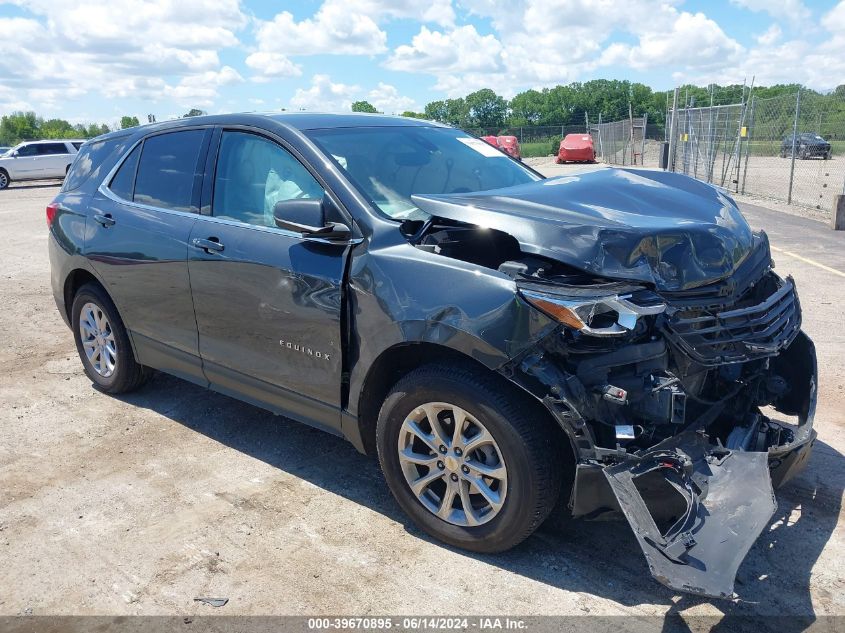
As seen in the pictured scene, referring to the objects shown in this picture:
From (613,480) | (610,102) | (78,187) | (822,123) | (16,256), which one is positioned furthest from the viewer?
(610,102)

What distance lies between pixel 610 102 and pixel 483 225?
103 metres

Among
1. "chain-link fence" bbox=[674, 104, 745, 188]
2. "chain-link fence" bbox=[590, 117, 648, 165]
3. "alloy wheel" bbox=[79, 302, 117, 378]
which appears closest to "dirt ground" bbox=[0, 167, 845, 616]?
"alloy wheel" bbox=[79, 302, 117, 378]

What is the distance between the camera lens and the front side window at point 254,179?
3773mm

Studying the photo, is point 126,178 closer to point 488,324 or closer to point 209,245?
point 209,245

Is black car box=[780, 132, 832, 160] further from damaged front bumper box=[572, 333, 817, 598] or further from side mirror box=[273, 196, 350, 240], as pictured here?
side mirror box=[273, 196, 350, 240]

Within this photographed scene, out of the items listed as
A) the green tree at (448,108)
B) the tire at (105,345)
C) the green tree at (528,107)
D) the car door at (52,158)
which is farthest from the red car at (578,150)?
the green tree at (528,107)

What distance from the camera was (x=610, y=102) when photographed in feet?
324

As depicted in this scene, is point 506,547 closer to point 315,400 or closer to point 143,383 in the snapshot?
point 315,400

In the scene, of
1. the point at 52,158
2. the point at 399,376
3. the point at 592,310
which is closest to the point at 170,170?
the point at 399,376

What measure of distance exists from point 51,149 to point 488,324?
102 feet

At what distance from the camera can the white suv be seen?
29016 mm

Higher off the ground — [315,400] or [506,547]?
[315,400]

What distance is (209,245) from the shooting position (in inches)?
157

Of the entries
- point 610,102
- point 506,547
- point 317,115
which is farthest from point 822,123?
point 610,102
